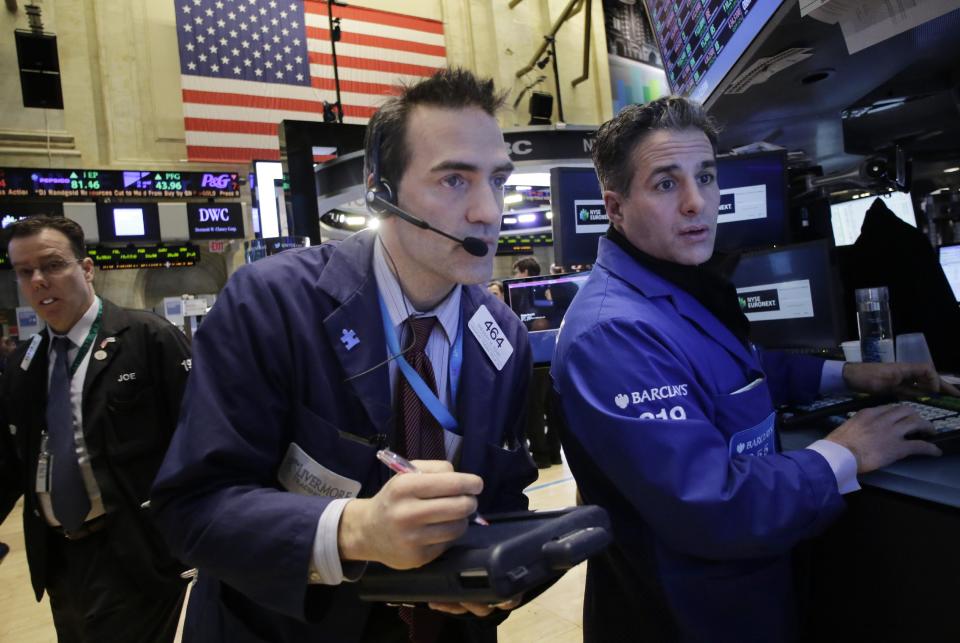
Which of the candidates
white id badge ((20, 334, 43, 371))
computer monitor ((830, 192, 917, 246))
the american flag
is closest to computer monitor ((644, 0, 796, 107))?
computer monitor ((830, 192, 917, 246))

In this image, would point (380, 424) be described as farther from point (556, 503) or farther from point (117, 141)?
point (117, 141)

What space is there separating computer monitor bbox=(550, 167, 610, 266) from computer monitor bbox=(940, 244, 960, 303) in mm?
1492

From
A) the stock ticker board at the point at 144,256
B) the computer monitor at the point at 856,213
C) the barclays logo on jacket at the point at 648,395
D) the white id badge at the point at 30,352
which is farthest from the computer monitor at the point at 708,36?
the stock ticker board at the point at 144,256

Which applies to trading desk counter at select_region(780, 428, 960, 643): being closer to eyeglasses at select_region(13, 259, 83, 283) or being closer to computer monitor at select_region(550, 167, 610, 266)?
computer monitor at select_region(550, 167, 610, 266)

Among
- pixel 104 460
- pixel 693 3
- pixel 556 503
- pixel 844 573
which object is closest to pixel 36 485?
pixel 104 460

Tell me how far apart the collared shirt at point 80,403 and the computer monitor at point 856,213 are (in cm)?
343

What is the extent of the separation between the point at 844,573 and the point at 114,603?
2178 millimetres

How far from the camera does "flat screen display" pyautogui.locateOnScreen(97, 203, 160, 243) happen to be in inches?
365

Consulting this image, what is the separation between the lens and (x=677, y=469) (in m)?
1.05

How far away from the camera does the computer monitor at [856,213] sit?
3166 millimetres

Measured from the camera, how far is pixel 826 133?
284 cm

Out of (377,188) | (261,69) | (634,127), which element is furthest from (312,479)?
(261,69)

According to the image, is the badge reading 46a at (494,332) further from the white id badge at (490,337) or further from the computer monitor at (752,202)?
the computer monitor at (752,202)

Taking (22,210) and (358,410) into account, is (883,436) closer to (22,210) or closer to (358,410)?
(358,410)
